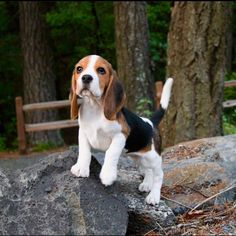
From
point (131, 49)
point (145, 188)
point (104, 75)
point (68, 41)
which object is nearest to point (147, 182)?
point (145, 188)

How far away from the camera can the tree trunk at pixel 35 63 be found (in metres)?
14.6

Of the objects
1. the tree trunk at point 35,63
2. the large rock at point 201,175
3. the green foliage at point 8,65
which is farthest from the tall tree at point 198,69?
the green foliage at point 8,65

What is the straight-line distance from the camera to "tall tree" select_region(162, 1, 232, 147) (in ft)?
22.2

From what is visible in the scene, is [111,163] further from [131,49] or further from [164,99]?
[131,49]

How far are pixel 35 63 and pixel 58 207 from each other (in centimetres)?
1184

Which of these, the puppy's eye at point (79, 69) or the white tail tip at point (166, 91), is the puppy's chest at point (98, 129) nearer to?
the puppy's eye at point (79, 69)

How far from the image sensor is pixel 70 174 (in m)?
3.43

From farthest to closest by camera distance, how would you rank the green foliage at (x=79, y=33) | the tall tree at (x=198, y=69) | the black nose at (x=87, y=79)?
1. the green foliage at (x=79, y=33)
2. the tall tree at (x=198, y=69)
3. the black nose at (x=87, y=79)

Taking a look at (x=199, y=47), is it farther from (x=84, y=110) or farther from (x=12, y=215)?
(x=12, y=215)

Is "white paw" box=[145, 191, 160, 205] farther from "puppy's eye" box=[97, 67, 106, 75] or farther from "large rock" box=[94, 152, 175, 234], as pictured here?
"puppy's eye" box=[97, 67, 106, 75]

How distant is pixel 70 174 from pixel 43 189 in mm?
199

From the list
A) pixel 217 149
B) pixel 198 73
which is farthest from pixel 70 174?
pixel 198 73

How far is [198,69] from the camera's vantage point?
6.83 meters

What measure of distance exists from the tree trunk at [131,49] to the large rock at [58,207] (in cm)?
794
